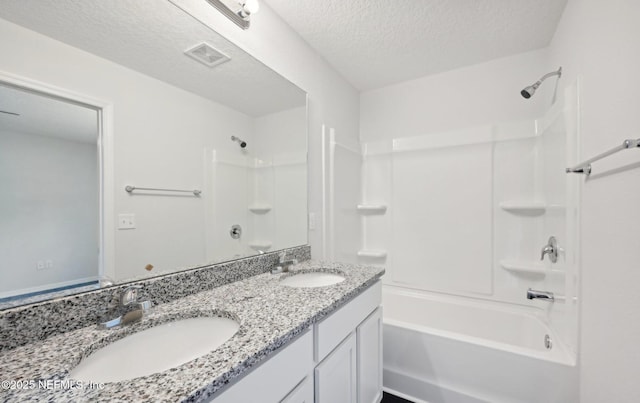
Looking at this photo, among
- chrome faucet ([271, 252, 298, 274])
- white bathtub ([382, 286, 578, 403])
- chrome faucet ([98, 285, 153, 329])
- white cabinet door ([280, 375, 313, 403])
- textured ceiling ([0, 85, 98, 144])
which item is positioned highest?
textured ceiling ([0, 85, 98, 144])

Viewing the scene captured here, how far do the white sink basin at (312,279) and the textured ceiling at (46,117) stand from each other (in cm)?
107

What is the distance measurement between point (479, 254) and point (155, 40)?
8.36ft

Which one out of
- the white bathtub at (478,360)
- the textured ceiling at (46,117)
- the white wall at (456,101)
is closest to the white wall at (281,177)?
the textured ceiling at (46,117)

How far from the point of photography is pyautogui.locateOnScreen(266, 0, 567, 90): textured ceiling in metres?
1.54

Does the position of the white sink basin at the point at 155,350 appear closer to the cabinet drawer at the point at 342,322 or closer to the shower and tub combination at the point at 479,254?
the cabinet drawer at the point at 342,322

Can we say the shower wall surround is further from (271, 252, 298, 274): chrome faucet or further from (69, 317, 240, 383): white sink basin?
(271, 252, 298, 274): chrome faucet

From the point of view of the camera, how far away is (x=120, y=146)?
0.94 meters

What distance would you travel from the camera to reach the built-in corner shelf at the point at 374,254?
2.53m

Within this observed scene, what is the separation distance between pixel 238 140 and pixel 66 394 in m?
1.18

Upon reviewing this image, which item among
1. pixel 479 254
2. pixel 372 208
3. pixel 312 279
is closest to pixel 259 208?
pixel 312 279

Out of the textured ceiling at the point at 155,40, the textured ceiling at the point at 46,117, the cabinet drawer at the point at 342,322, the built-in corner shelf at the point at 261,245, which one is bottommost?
the cabinet drawer at the point at 342,322

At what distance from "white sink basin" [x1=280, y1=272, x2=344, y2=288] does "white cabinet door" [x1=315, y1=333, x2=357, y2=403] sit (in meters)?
0.33

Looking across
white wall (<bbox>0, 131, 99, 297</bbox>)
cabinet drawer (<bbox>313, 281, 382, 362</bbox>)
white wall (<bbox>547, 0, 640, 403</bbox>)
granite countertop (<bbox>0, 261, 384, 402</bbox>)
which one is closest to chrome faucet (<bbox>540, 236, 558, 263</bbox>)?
white wall (<bbox>547, 0, 640, 403</bbox>)

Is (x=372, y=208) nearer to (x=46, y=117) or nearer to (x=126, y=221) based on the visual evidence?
(x=126, y=221)
